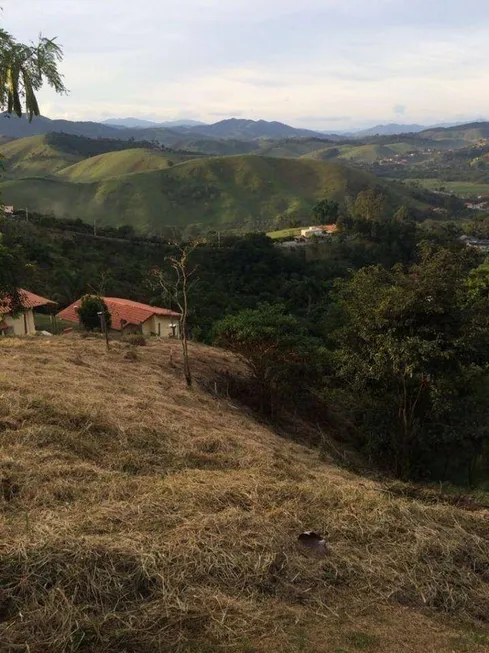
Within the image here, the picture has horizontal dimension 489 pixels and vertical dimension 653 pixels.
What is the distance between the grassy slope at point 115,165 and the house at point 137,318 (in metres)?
114

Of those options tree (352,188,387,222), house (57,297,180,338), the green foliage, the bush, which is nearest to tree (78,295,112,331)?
house (57,297,180,338)

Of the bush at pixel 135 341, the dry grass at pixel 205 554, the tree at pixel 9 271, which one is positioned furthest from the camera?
the bush at pixel 135 341

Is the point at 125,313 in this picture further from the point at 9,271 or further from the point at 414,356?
the point at 414,356

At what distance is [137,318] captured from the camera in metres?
29.4

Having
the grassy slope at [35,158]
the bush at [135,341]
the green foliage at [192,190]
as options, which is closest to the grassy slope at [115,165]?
the green foliage at [192,190]

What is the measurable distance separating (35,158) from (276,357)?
16444cm

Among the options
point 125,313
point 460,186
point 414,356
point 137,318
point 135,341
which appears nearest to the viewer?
point 414,356

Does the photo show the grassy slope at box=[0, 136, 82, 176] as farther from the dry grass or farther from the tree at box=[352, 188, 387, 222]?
the dry grass

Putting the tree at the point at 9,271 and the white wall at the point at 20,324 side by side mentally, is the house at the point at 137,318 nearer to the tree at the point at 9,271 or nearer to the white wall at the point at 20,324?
the white wall at the point at 20,324

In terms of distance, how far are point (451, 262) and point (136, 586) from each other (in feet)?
31.1

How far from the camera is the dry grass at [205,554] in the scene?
3.37 metres

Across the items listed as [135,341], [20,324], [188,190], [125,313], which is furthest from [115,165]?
[135,341]

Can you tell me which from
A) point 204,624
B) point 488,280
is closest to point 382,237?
point 488,280

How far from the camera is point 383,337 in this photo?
1095 centimetres
